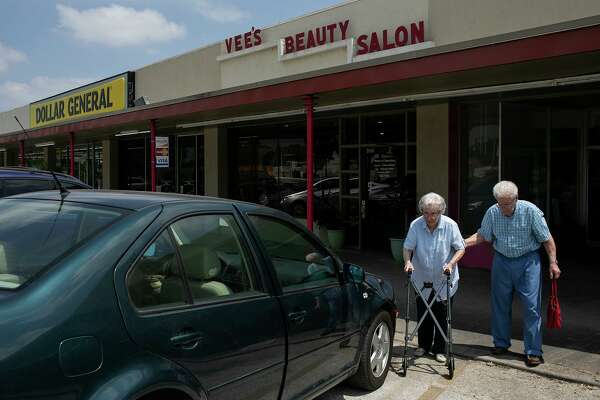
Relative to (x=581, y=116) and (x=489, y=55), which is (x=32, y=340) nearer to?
(x=489, y=55)

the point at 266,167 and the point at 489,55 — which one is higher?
the point at 489,55

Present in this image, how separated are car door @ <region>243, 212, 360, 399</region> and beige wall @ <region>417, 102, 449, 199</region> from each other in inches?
252

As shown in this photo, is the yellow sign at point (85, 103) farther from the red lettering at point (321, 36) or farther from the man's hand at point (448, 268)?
the man's hand at point (448, 268)

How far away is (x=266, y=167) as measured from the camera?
15.1 meters

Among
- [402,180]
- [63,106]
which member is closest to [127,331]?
[402,180]

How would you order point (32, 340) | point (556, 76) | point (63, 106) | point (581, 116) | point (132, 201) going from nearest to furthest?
point (32, 340)
point (132, 201)
point (556, 76)
point (581, 116)
point (63, 106)

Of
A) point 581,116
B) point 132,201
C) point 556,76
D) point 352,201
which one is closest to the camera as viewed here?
point 132,201

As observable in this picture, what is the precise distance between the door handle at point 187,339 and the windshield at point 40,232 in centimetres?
61

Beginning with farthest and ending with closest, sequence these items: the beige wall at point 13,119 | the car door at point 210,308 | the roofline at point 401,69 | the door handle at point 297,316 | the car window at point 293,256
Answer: the beige wall at point 13,119
the roofline at point 401,69
the car window at point 293,256
the door handle at point 297,316
the car door at point 210,308

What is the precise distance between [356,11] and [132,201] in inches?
373

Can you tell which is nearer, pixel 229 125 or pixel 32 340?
pixel 32 340

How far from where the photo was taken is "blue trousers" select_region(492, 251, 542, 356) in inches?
197

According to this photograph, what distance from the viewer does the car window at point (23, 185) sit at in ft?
19.6

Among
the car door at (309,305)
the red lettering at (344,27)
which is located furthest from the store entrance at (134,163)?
the car door at (309,305)
